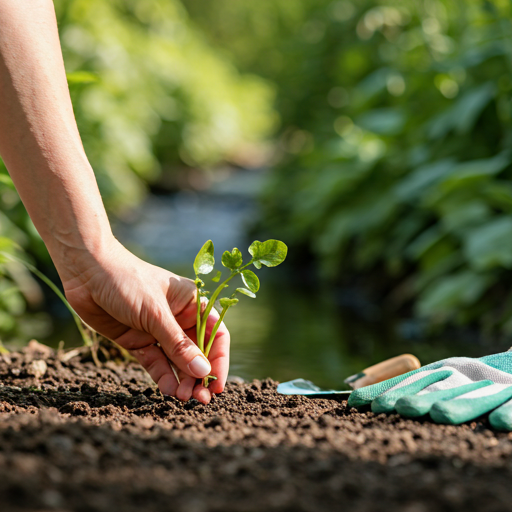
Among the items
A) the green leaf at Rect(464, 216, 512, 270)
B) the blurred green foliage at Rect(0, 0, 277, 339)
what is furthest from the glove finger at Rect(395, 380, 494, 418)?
the green leaf at Rect(464, 216, 512, 270)

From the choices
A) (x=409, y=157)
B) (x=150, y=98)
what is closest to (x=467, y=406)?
(x=409, y=157)

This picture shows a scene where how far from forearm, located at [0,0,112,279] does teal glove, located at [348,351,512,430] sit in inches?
28.7

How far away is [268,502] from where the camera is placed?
2.39ft

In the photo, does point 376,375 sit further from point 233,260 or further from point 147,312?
point 147,312

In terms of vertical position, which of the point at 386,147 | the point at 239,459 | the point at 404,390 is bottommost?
the point at 239,459

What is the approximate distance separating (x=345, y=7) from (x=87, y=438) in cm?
687

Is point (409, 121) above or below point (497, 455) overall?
above

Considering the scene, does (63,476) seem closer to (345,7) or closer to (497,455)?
(497,455)

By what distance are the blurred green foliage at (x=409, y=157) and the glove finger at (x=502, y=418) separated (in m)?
1.60

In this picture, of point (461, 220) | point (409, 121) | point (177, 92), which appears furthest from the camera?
point (177, 92)

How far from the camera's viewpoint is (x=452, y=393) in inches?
47.9

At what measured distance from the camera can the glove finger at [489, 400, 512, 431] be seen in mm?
1096

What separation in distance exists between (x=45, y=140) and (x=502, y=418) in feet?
Answer: 3.66

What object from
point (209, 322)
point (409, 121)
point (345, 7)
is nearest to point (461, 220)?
point (409, 121)
